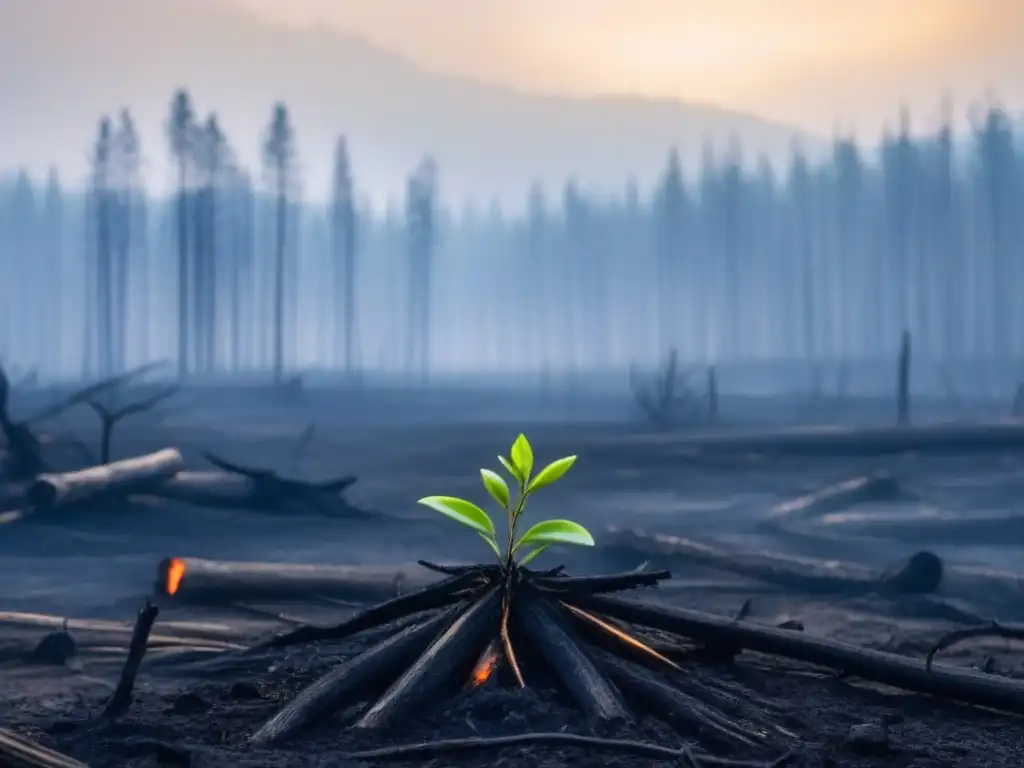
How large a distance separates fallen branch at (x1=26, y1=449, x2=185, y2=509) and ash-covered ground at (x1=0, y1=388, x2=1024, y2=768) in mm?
251

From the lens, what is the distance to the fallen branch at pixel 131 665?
2.85 meters

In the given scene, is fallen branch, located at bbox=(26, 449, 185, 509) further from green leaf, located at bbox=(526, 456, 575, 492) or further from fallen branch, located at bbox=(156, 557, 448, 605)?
green leaf, located at bbox=(526, 456, 575, 492)

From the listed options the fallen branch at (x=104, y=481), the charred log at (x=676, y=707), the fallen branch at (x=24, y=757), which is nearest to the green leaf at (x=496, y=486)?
the charred log at (x=676, y=707)

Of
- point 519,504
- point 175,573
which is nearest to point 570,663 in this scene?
point 519,504

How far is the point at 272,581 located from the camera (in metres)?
5.93

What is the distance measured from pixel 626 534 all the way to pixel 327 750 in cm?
550

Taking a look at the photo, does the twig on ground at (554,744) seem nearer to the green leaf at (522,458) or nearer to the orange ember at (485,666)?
the orange ember at (485,666)

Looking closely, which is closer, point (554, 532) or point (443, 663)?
point (443, 663)

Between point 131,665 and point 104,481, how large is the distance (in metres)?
6.64

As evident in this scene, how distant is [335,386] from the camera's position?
22078 millimetres

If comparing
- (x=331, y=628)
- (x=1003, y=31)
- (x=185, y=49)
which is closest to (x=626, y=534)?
(x=331, y=628)

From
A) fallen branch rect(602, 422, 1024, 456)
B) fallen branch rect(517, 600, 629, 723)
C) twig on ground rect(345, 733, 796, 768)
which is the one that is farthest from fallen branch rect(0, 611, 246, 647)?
fallen branch rect(602, 422, 1024, 456)

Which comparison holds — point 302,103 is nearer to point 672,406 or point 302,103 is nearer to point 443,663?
point 672,406

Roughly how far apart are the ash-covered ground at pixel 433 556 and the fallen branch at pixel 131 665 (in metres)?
0.07
